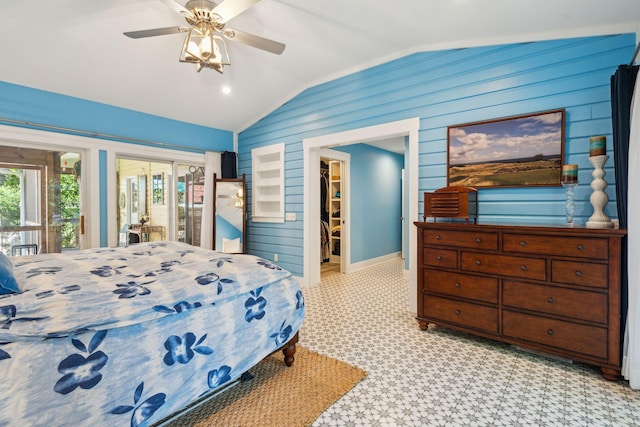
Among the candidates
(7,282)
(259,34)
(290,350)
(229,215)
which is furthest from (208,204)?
(7,282)

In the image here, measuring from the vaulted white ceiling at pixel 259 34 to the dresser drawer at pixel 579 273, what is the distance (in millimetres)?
1810

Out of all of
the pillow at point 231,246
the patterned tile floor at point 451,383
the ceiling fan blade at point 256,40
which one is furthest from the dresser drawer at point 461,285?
the pillow at point 231,246

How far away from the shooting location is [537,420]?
1.76 meters

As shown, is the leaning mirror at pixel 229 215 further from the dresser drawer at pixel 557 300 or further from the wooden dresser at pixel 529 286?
the dresser drawer at pixel 557 300

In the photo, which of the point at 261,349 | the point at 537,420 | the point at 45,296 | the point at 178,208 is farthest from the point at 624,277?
the point at 178,208

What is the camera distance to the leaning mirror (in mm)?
5097

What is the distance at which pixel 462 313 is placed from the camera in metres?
2.72

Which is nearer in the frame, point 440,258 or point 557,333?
point 557,333

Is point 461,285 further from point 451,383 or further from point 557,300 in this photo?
point 451,383

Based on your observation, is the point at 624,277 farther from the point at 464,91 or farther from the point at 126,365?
the point at 126,365

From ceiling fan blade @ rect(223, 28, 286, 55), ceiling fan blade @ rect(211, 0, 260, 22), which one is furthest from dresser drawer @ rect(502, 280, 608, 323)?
ceiling fan blade @ rect(211, 0, 260, 22)

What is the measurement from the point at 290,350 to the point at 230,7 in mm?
2425

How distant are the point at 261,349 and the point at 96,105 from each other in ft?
12.6

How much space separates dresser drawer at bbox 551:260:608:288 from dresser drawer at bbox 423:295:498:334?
0.54m
